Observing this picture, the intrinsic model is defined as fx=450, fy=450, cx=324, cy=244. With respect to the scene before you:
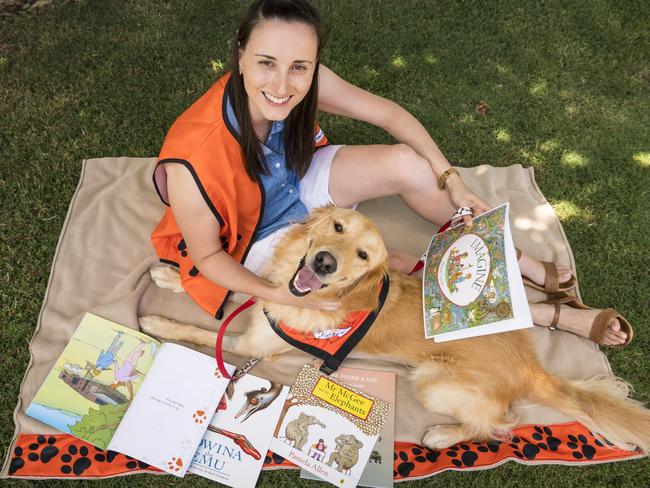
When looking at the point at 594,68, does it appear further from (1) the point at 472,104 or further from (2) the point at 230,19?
(2) the point at 230,19

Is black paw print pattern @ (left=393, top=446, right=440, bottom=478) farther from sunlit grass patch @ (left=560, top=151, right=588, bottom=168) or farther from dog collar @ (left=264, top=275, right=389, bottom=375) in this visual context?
sunlit grass patch @ (left=560, top=151, right=588, bottom=168)

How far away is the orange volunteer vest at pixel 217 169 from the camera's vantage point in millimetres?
2061

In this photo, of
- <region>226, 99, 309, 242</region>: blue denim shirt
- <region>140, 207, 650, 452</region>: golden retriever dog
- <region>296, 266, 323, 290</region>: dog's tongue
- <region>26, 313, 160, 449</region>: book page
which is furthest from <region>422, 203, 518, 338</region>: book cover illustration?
<region>26, 313, 160, 449</region>: book page

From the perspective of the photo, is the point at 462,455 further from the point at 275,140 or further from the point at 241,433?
the point at 275,140

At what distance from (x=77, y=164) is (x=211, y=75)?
1373 millimetres

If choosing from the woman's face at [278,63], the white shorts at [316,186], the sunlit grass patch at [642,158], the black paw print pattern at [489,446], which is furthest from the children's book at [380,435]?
the sunlit grass patch at [642,158]

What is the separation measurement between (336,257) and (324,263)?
0.21 ft

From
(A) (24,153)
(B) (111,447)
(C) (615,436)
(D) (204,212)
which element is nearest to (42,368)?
(B) (111,447)

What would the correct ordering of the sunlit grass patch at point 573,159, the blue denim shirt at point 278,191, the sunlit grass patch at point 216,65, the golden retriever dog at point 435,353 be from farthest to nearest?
1. the sunlit grass patch at point 216,65
2. the sunlit grass patch at point 573,159
3. the blue denim shirt at point 278,191
4. the golden retriever dog at point 435,353

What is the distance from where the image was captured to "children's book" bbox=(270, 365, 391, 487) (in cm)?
242

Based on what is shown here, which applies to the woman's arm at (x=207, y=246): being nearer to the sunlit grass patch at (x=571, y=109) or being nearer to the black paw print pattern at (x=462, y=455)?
the black paw print pattern at (x=462, y=455)

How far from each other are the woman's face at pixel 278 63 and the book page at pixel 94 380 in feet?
5.22

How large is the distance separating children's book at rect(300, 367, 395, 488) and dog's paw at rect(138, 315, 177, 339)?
1.01 metres

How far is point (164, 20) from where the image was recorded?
13.8 feet
